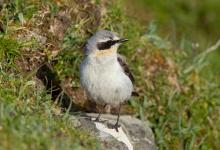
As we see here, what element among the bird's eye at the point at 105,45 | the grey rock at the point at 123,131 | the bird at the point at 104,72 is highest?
the bird's eye at the point at 105,45

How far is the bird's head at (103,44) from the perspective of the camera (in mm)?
10125

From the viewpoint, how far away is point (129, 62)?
12148 mm

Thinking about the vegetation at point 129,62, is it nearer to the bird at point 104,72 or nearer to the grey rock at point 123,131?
the grey rock at point 123,131

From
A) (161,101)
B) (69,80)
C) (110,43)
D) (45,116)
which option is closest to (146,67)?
(161,101)

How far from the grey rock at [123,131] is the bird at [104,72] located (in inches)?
12.0

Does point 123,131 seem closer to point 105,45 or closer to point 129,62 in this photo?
point 105,45

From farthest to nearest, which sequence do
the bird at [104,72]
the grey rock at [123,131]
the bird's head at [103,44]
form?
the bird's head at [103,44], the bird at [104,72], the grey rock at [123,131]

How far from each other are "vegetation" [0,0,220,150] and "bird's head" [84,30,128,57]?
844 millimetres

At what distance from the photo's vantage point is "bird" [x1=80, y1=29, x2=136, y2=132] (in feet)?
32.6

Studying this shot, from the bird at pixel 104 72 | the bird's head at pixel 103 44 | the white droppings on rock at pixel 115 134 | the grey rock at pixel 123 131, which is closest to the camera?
the grey rock at pixel 123 131

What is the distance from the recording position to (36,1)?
11.2 m

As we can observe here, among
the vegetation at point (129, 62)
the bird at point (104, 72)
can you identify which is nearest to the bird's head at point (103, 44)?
the bird at point (104, 72)

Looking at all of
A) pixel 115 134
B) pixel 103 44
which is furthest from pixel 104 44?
pixel 115 134

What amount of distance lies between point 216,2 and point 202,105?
4929 mm
